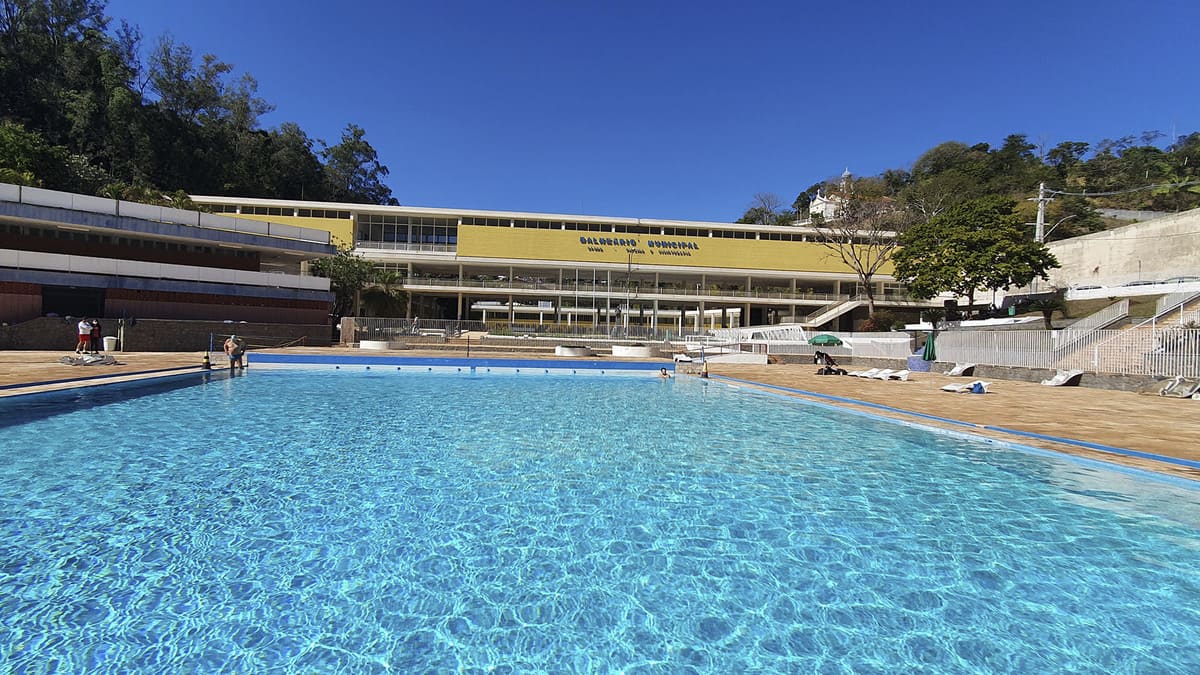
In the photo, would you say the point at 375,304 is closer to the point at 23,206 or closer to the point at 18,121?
Result: the point at 23,206

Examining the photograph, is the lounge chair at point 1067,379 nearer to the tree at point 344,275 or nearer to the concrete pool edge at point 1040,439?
the concrete pool edge at point 1040,439

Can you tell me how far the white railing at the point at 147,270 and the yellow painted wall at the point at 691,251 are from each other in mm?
20724

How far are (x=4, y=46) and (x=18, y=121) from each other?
7.72 meters

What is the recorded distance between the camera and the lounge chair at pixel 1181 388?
12.0 m

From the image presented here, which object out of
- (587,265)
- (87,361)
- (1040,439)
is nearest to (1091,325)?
(1040,439)

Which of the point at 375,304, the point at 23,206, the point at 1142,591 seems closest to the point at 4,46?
the point at 23,206

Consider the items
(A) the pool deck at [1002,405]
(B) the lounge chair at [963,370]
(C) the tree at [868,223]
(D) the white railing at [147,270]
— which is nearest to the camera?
(A) the pool deck at [1002,405]

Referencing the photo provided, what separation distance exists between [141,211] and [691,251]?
3762 cm

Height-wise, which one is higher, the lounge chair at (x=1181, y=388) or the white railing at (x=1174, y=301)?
the white railing at (x=1174, y=301)

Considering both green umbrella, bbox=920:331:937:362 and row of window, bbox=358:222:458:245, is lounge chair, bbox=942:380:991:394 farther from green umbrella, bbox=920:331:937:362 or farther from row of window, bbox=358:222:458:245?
row of window, bbox=358:222:458:245

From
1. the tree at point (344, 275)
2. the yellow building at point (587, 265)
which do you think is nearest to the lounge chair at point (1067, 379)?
the yellow building at point (587, 265)

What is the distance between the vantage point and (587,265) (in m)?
44.8

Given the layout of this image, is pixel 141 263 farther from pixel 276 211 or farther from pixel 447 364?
pixel 276 211

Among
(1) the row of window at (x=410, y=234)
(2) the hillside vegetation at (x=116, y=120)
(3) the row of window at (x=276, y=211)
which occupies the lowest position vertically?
(1) the row of window at (x=410, y=234)
